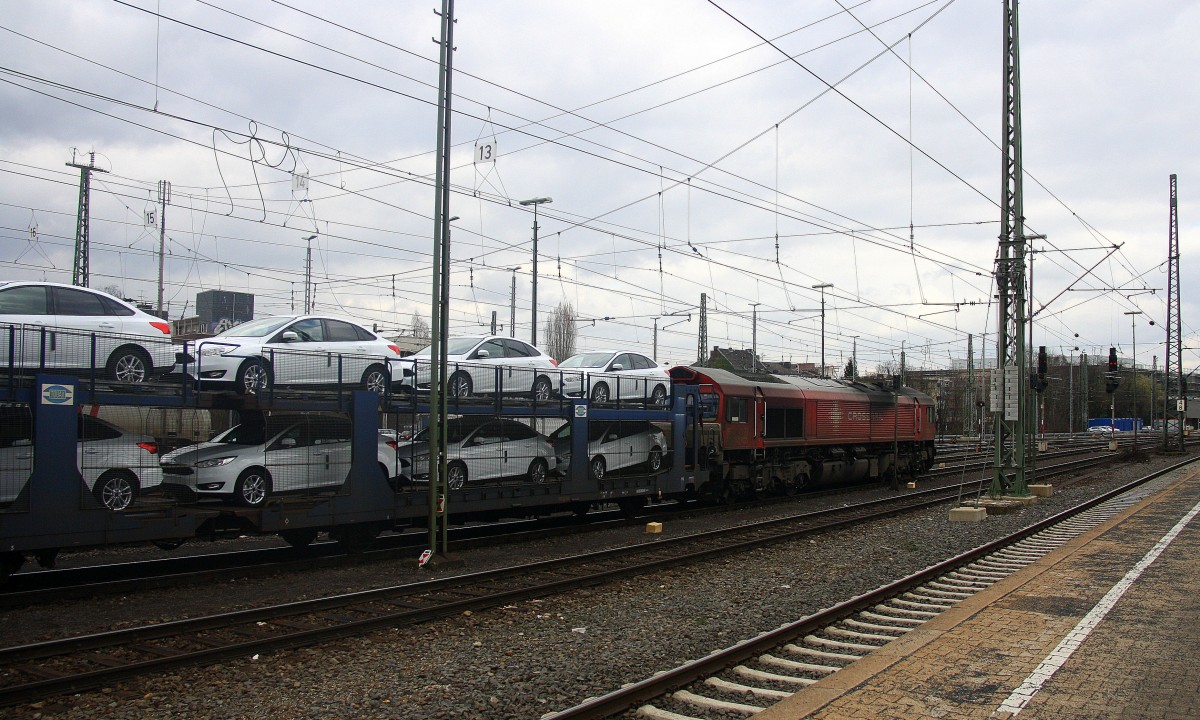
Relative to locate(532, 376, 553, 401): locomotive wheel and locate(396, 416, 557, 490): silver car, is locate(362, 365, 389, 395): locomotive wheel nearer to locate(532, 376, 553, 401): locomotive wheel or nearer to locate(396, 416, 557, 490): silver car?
locate(396, 416, 557, 490): silver car

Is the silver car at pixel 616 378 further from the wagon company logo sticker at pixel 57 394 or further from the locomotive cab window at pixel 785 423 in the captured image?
the wagon company logo sticker at pixel 57 394

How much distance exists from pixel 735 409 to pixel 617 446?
5.20m

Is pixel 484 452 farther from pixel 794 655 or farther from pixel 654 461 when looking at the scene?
pixel 794 655

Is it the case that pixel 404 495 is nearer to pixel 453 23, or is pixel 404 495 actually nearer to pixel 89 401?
pixel 89 401

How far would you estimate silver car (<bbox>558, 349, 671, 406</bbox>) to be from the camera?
17.0 metres

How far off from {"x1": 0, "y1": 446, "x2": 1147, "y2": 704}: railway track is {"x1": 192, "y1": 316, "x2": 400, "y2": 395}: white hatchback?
11.7ft

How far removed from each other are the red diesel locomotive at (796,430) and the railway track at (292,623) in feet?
24.1

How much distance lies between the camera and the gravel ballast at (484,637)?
6.43 m

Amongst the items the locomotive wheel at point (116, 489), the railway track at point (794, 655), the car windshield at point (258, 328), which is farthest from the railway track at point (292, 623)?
the car windshield at point (258, 328)

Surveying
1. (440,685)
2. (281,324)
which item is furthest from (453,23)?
(440,685)

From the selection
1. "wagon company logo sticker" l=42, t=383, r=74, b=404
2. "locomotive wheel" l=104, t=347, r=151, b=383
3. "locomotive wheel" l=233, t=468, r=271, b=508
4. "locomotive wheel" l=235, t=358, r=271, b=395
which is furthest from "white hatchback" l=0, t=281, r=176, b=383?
"locomotive wheel" l=233, t=468, r=271, b=508

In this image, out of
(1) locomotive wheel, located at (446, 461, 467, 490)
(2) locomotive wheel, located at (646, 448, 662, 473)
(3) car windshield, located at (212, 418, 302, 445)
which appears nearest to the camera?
(3) car windshield, located at (212, 418, 302, 445)

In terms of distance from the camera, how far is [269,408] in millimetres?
11523

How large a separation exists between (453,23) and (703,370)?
1165 centimetres
